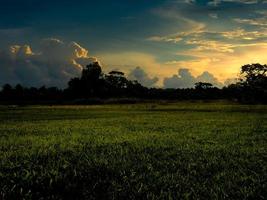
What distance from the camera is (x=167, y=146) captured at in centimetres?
1476

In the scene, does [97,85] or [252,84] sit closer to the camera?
[252,84]

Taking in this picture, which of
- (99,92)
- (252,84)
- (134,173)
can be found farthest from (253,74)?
(134,173)

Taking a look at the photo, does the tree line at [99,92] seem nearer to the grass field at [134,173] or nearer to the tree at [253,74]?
the tree at [253,74]

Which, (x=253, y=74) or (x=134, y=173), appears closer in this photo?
(x=134, y=173)

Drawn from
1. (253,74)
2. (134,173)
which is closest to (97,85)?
(253,74)

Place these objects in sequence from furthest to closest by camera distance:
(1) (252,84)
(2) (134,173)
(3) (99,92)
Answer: (3) (99,92)
(1) (252,84)
(2) (134,173)

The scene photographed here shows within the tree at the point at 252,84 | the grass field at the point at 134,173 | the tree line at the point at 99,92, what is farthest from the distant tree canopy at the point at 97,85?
the grass field at the point at 134,173

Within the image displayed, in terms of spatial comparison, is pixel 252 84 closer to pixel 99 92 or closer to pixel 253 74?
pixel 253 74

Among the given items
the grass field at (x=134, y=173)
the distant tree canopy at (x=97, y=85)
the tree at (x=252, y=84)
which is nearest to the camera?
the grass field at (x=134, y=173)

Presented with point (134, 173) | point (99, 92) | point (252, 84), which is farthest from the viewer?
point (99, 92)

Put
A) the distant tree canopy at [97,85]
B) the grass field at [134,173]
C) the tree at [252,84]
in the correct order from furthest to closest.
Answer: the distant tree canopy at [97,85] → the tree at [252,84] → the grass field at [134,173]

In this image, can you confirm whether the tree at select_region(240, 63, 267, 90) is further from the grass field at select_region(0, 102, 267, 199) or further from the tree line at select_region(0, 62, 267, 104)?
the grass field at select_region(0, 102, 267, 199)

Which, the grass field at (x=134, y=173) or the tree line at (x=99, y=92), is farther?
the tree line at (x=99, y=92)

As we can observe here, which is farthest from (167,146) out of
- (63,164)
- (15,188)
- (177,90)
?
(177,90)
